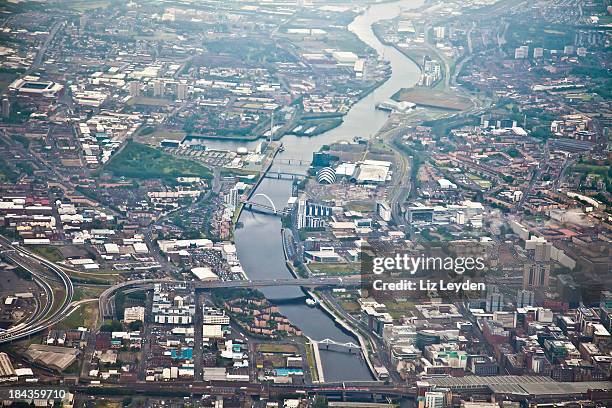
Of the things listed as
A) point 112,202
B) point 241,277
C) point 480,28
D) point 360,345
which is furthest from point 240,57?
point 360,345

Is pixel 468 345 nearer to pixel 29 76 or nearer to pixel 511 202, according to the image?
pixel 511 202

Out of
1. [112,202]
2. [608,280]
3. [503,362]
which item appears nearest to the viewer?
[503,362]

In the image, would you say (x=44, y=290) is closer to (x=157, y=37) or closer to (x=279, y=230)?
→ (x=279, y=230)

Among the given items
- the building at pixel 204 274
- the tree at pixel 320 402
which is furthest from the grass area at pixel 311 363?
the building at pixel 204 274

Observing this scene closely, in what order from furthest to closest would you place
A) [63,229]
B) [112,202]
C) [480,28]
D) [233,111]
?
[480,28] < [233,111] < [112,202] < [63,229]

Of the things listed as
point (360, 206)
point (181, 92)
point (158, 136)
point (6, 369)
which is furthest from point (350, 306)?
point (181, 92)
